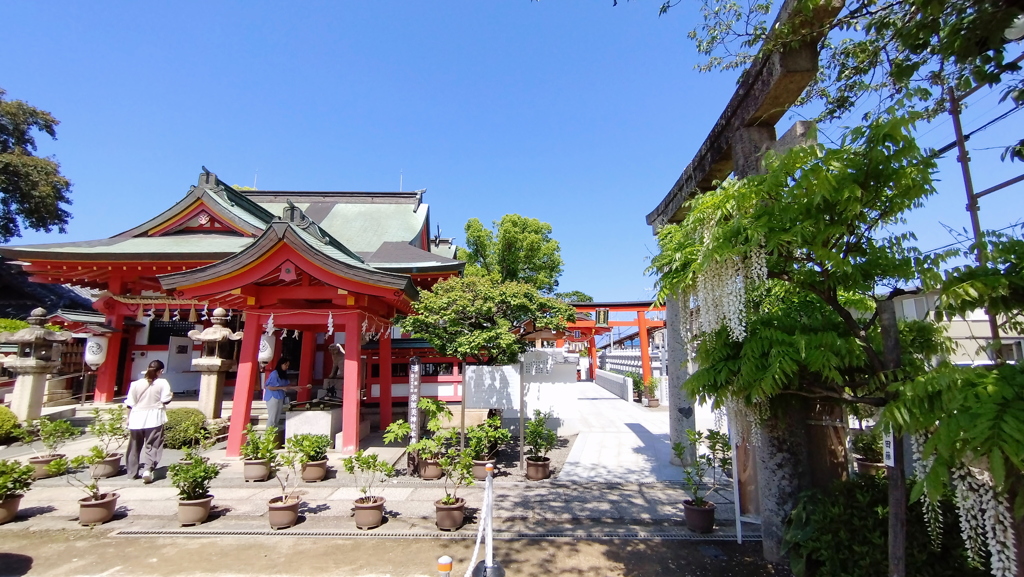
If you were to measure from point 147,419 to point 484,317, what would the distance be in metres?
5.94

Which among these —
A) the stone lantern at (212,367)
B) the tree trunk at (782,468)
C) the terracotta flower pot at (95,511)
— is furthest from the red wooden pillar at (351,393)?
the tree trunk at (782,468)

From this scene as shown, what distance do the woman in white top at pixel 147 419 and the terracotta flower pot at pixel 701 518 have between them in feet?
27.0

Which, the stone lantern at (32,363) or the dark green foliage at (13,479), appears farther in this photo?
the stone lantern at (32,363)

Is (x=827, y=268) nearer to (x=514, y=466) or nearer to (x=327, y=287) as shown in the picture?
(x=514, y=466)

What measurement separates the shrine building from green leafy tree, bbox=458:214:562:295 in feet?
28.0

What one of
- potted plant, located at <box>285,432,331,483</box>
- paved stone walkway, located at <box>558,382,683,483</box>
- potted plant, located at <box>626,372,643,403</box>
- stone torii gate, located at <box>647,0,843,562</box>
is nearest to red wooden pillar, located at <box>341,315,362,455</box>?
potted plant, located at <box>285,432,331,483</box>

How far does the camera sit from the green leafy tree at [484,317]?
8.59 metres

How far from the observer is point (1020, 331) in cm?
287

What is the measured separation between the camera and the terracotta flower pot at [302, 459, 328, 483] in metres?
7.67

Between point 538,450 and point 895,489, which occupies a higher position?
point 895,489

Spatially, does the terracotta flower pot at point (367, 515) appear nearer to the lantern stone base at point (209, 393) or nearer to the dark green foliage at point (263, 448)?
the dark green foliage at point (263, 448)

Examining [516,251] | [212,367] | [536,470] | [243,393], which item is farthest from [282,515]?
[516,251]

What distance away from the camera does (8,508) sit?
19.5 feet

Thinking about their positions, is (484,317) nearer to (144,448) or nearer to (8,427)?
(144,448)
